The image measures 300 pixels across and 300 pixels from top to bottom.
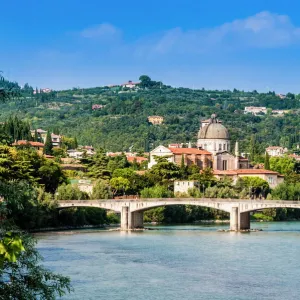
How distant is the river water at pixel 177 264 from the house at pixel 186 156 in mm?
44496

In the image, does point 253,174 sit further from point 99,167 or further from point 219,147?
point 99,167

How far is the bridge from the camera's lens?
61.0m

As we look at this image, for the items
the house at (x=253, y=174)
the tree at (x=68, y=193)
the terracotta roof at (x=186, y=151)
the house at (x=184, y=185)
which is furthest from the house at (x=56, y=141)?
the tree at (x=68, y=193)

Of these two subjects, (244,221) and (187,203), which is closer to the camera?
(244,221)

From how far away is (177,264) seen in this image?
39.1 meters

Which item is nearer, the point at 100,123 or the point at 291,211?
the point at 291,211

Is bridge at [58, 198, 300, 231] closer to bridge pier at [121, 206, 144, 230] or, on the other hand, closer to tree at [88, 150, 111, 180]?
bridge pier at [121, 206, 144, 230]

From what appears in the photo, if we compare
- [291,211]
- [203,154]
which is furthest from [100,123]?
[291,211]

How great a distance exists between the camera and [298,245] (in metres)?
47.5

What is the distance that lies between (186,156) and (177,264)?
6298 cm

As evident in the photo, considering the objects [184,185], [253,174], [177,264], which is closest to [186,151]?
[253,174]

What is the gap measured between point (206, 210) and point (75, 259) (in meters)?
39.6

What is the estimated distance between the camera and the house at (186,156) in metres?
101

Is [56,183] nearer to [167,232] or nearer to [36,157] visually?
[36,157]
